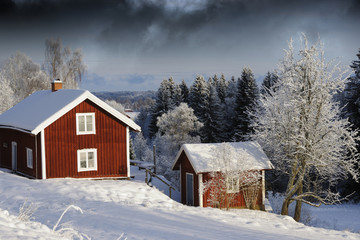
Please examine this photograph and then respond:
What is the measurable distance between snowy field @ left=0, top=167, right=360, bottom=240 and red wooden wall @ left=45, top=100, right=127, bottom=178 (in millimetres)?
2228

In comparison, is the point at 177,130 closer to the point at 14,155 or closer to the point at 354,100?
the point at 354,100

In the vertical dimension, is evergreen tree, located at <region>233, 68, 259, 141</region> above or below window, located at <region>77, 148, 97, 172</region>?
above

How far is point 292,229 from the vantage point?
43.9 ft

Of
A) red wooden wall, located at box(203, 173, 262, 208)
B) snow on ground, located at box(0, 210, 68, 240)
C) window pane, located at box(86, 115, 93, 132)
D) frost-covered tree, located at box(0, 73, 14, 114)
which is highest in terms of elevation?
frost-covered tree, located at box(0, 73, 14, 114)

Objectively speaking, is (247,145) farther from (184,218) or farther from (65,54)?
(65,54)

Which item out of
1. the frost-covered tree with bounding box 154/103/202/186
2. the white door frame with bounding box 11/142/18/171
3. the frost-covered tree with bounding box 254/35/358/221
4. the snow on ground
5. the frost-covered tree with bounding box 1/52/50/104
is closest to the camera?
the snow on ground

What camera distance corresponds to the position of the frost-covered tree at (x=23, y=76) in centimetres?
4756

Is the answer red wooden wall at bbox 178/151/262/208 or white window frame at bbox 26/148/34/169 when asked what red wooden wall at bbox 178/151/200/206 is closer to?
red wooden wall at bbox 178/151/262/208

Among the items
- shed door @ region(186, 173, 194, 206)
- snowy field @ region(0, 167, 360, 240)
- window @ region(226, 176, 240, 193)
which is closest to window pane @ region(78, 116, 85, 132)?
snowy field @ region(0, 167, 360, 240)

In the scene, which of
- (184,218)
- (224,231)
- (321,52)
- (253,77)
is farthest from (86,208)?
(253,77)

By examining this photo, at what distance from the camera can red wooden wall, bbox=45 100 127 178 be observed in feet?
70.5

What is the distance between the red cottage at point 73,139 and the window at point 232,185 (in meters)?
6.54

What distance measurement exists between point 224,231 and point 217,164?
981 cm

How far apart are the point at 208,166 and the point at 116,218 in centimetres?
1032
